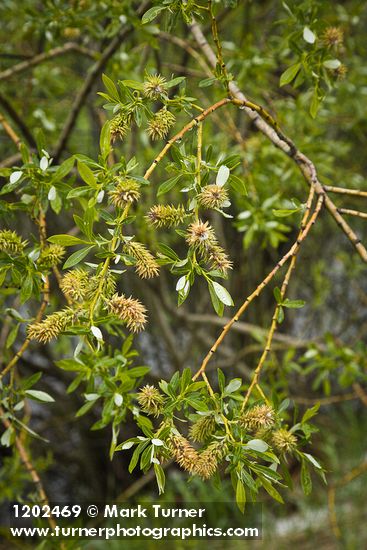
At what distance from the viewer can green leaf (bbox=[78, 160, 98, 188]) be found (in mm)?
752

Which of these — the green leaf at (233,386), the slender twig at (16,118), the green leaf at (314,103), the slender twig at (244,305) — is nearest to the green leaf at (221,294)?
the slender twig at (244,305)

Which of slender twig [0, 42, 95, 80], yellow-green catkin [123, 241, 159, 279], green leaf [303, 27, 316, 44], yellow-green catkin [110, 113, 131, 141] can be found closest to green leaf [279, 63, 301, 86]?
green leaf [303, 27, 316, 44]

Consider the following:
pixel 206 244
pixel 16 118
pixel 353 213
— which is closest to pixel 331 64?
pixel 353 213

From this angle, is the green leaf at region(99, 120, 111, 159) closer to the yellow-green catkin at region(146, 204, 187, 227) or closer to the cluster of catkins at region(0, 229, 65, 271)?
the yellow-green catkin at region(146, 204, 187, 227)

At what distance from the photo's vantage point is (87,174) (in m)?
0.75

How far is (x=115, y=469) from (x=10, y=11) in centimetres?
199

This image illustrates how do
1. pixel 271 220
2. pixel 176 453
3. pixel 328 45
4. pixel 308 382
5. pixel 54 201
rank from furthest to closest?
pixel 308 382 → pixel 271 220 → pixel 328 45 → pixel 54 201 → pixel 176 453

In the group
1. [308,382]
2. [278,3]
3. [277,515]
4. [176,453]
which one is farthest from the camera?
[308,382]

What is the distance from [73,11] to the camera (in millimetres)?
1373

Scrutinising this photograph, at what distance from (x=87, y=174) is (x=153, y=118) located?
0.11m

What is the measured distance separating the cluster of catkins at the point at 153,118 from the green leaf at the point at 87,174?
0.19 ft

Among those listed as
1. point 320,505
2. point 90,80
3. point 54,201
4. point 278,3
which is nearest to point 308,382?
point 320,505

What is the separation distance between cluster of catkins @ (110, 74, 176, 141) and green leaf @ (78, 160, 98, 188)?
0.06 m

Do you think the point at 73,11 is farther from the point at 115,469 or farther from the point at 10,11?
the point at 115,469
